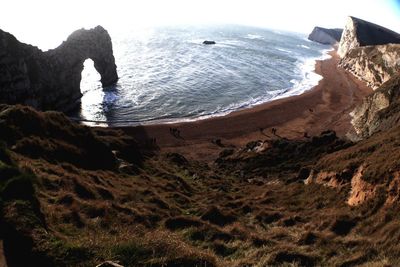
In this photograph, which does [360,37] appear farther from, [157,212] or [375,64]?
[157,212]

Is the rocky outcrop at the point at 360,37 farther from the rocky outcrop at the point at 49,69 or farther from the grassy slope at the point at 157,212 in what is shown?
the grassy slope at the point at 157,212

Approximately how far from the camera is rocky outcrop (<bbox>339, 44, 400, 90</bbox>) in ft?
297

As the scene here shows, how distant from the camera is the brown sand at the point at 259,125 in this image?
193 feet

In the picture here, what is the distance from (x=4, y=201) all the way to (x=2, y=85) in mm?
53134

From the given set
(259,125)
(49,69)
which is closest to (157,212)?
(259,125)

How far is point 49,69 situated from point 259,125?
38182mm

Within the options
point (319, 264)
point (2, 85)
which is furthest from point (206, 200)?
point (2, 85)

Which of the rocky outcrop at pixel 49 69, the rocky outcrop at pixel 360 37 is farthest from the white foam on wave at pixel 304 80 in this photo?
the rocky outcrop at pixel 49 69

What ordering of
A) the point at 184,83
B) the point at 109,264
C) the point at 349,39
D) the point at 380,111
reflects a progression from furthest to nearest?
1. the point at 349,39
2. the point at 184,83
3. the point at 380,111
4. the point at 109,264

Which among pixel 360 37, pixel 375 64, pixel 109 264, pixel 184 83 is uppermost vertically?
pixel 360 37

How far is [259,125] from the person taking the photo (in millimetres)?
67688

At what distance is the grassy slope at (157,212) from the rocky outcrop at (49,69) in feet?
101

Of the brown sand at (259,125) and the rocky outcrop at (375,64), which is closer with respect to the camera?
the brown sand at (259,125)

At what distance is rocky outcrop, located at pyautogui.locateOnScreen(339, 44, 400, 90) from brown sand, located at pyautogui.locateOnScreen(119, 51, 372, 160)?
985cm
